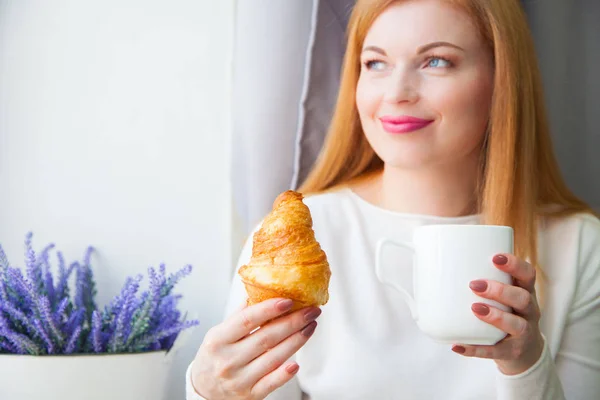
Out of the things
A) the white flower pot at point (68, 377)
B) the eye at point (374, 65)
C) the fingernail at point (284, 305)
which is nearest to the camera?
the fingernail at point (284, 305)

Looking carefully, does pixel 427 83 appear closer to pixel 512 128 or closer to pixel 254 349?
pixel 512 128

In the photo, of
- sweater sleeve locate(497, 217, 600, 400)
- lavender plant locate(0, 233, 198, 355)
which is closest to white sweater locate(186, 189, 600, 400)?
sweater sleeve locate(497, 217, 600, 400)

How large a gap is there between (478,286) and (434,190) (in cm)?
36

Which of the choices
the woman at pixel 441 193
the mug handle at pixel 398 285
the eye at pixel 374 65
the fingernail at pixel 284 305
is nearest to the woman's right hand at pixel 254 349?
the fingernail at pixel 284 305

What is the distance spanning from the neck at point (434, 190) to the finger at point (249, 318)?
0.44m

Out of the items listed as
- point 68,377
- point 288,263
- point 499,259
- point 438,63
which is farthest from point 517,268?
point 68,377

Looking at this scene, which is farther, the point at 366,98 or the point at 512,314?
the point at 366,98

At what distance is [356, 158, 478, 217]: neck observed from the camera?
1034 millimetres

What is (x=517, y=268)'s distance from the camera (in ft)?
2.34

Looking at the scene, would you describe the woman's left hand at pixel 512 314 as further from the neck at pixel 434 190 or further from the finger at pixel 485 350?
the neck at pixel 434 190

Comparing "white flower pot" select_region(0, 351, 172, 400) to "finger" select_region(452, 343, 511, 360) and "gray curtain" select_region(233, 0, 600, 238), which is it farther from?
"finger" select_region(452, 343, 511, 360)

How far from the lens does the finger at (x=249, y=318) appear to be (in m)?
0.66

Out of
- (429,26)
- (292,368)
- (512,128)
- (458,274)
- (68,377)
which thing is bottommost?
(68,377)

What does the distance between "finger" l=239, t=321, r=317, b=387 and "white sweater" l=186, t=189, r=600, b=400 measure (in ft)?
0.85
